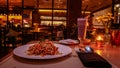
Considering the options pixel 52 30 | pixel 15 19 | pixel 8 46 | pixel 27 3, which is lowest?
pixel 8 46

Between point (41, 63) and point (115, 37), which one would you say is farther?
point (115, 37)

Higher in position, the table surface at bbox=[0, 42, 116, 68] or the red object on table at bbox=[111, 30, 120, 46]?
the red object on table at bbox=[111, 30, 120, 46]

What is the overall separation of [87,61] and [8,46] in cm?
666

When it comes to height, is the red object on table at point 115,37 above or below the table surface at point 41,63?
above

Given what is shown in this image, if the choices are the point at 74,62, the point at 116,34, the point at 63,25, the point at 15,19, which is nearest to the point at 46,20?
the point at 63,25

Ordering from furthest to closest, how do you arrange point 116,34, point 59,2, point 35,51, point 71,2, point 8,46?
1. point 59,2
2. point 71,2
3. point 8,46
4. point 116,34
5. point 35,51

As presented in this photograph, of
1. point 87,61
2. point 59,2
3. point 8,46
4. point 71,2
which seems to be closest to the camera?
point 87,61

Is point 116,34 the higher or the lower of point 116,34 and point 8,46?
the higher

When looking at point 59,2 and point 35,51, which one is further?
point 59,2

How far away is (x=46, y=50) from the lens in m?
1.35

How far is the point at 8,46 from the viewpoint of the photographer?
23.9ft

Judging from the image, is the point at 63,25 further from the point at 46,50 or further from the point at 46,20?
the point at 46,50

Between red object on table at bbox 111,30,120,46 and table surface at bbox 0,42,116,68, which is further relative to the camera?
red object on table at bbox 111,30,120,46

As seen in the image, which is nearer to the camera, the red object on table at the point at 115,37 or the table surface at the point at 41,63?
the table surface at the point at 41,63
